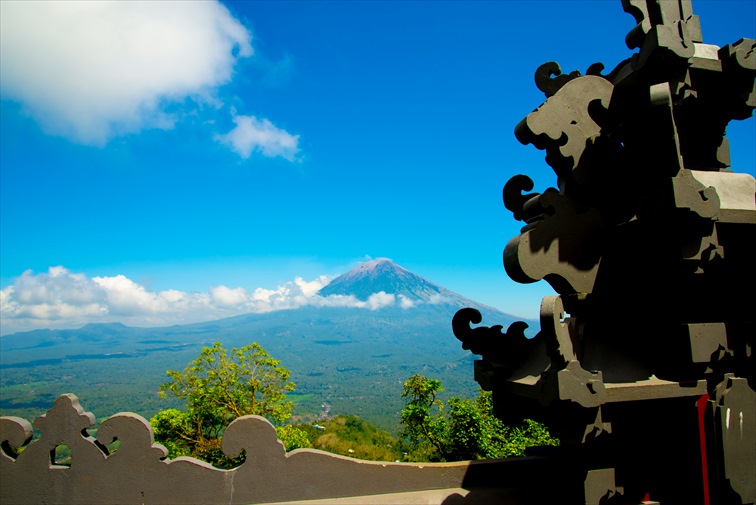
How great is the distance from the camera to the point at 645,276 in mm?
3598

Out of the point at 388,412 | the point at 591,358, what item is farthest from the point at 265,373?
the point at 388,412

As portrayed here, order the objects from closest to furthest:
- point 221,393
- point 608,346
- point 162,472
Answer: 1. point 608,346
2. point 162,472
3. point 221,393

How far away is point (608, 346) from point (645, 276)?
63cm

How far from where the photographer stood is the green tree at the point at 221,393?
1919cm

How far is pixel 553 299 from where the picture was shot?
326cm

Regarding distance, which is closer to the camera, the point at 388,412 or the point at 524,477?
the point at 524,477

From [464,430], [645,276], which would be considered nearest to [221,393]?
[464,430]

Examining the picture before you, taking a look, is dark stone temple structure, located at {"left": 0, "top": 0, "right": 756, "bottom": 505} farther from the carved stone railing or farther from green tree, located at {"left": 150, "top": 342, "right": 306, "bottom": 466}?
green tree, located at {"left": 150, "top": 342, "right": 306, "bottom": 466}

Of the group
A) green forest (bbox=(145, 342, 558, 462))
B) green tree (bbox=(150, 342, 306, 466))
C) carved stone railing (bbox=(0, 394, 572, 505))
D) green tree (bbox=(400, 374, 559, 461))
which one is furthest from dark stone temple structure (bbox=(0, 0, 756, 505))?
green tree (bbox=(150, 342, 306, 466))

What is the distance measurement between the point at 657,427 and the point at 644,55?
283 centimetres

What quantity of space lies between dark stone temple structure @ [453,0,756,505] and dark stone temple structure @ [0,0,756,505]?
1 cm

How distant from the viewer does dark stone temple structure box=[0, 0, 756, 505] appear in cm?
323

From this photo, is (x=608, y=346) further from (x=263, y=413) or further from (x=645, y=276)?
(x=263, y=413)

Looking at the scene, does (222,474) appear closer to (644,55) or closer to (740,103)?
(644,55)
